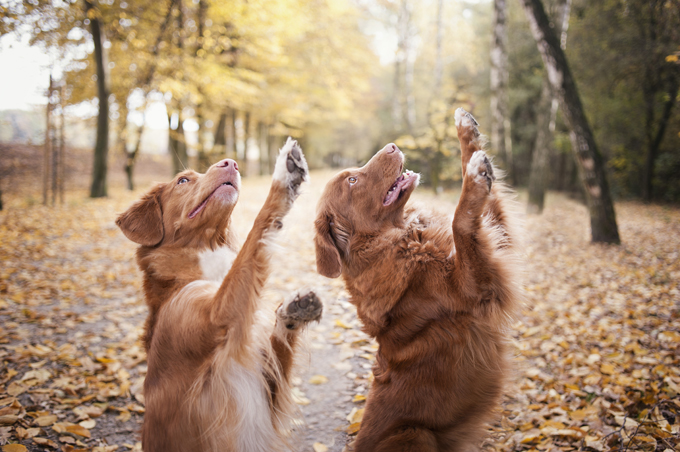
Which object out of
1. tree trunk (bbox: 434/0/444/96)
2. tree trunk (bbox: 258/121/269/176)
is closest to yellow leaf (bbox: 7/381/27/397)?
tree trunk (bbox: 434/0/444/96)

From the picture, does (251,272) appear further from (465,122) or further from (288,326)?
(465,122)

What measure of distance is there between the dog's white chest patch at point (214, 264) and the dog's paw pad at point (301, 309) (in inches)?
20.7

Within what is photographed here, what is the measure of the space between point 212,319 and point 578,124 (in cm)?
814

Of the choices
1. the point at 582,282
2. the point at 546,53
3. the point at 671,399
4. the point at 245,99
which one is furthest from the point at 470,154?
the point at 245,99

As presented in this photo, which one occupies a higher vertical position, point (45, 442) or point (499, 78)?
point (499, 78)

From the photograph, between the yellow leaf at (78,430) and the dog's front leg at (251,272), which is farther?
the yellow leaf at (78,430)

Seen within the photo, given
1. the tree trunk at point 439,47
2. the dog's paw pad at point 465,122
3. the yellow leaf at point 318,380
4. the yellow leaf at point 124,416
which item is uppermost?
the tree trunk at point 439,47

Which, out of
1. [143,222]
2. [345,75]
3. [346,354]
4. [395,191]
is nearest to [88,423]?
[143,222]

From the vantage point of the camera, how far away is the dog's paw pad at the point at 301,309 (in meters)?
2.48

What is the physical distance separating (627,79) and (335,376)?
1587 centimetres

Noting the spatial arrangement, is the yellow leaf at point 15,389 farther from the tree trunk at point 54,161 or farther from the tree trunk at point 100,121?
the tree trunk at point 100,121

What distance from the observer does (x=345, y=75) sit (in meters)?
20.4

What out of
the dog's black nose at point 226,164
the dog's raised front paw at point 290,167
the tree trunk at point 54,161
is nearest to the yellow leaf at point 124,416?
the dog's black nose at point 226,164

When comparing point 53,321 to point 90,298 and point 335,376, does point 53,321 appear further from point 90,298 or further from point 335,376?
point 335,376
